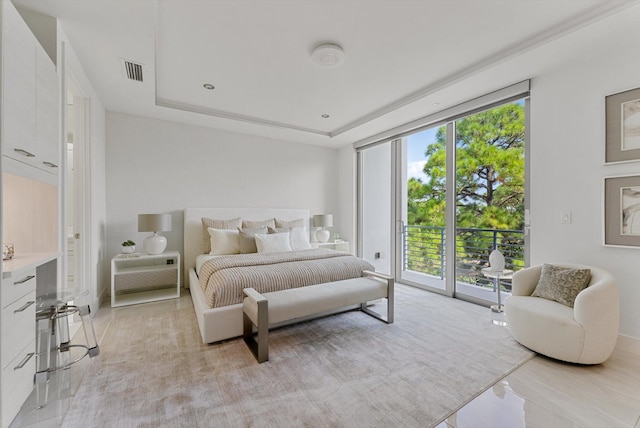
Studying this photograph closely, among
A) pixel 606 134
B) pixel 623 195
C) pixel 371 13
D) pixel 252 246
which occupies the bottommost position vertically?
pixel 252 246

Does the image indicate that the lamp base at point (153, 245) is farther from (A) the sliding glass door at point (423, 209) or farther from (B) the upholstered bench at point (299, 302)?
(A) the sliding glass door at point (423, 209)

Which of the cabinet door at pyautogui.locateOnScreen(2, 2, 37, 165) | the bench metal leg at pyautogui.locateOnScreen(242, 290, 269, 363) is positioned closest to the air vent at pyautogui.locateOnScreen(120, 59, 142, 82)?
the cabinet door at pyautogui.locateOnScreen(2, 2, 37, 165)

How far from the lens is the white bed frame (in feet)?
7.86

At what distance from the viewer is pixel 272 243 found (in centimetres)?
389

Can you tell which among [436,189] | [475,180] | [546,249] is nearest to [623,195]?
[546,249]

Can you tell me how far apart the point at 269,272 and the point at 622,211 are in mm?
3182

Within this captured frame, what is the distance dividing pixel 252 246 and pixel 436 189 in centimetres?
285

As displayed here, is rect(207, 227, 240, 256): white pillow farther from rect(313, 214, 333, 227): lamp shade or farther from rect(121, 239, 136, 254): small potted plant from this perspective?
rect(313, 214, 333, 227): lamp shade

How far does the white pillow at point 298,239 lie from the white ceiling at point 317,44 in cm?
195

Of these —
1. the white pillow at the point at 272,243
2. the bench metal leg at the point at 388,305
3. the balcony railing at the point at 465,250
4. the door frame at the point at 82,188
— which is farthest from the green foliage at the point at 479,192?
the door frame at the point at 82,188

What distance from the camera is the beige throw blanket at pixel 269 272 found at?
2.54m

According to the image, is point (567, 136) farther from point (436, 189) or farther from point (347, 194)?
point (347, 194)

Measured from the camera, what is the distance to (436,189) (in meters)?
4.06

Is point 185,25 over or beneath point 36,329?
over
